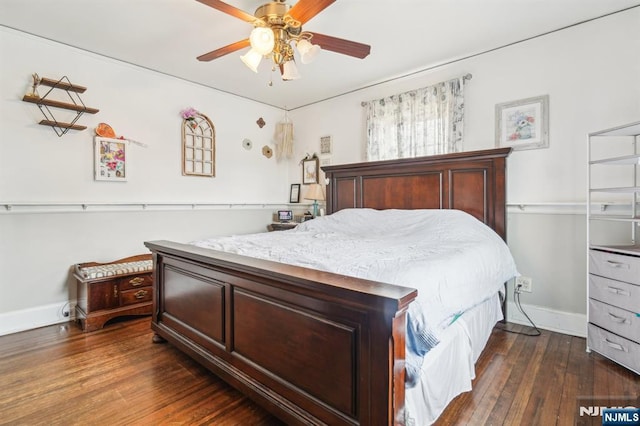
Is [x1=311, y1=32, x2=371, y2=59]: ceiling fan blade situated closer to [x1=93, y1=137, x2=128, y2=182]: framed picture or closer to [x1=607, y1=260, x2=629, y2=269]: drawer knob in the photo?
[x1=607, y1=260, x2=629, y2=269]: drawer knob

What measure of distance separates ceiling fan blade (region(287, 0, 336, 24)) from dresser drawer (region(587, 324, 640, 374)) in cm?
276

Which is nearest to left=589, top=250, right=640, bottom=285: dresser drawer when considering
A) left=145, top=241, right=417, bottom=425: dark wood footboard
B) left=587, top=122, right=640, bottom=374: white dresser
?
left=587, top=122, right=640, bottom=374: white dresser

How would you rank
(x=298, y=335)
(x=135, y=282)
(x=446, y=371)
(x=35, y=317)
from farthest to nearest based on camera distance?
(x=135, y=282) < (x=35, y=317) < (x=446, y=371) < (x=298, y=335)

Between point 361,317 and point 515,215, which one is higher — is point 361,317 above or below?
below

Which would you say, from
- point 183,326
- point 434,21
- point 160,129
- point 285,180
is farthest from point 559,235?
point 160,129

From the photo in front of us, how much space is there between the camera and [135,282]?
2938 millimetres

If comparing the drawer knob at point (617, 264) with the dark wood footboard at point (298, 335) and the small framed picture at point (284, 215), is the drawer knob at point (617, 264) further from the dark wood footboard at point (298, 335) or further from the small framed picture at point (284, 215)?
the small framed picture at point (284, 215)

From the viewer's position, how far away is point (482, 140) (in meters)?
3.04

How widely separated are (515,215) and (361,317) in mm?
2383

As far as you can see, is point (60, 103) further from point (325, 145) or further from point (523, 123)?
point (523, 123)

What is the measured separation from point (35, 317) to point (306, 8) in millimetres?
3395

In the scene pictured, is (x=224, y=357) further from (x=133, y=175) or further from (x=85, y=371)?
(x=133, y=175)

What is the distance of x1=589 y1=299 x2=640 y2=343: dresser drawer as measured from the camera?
6.26 ft
